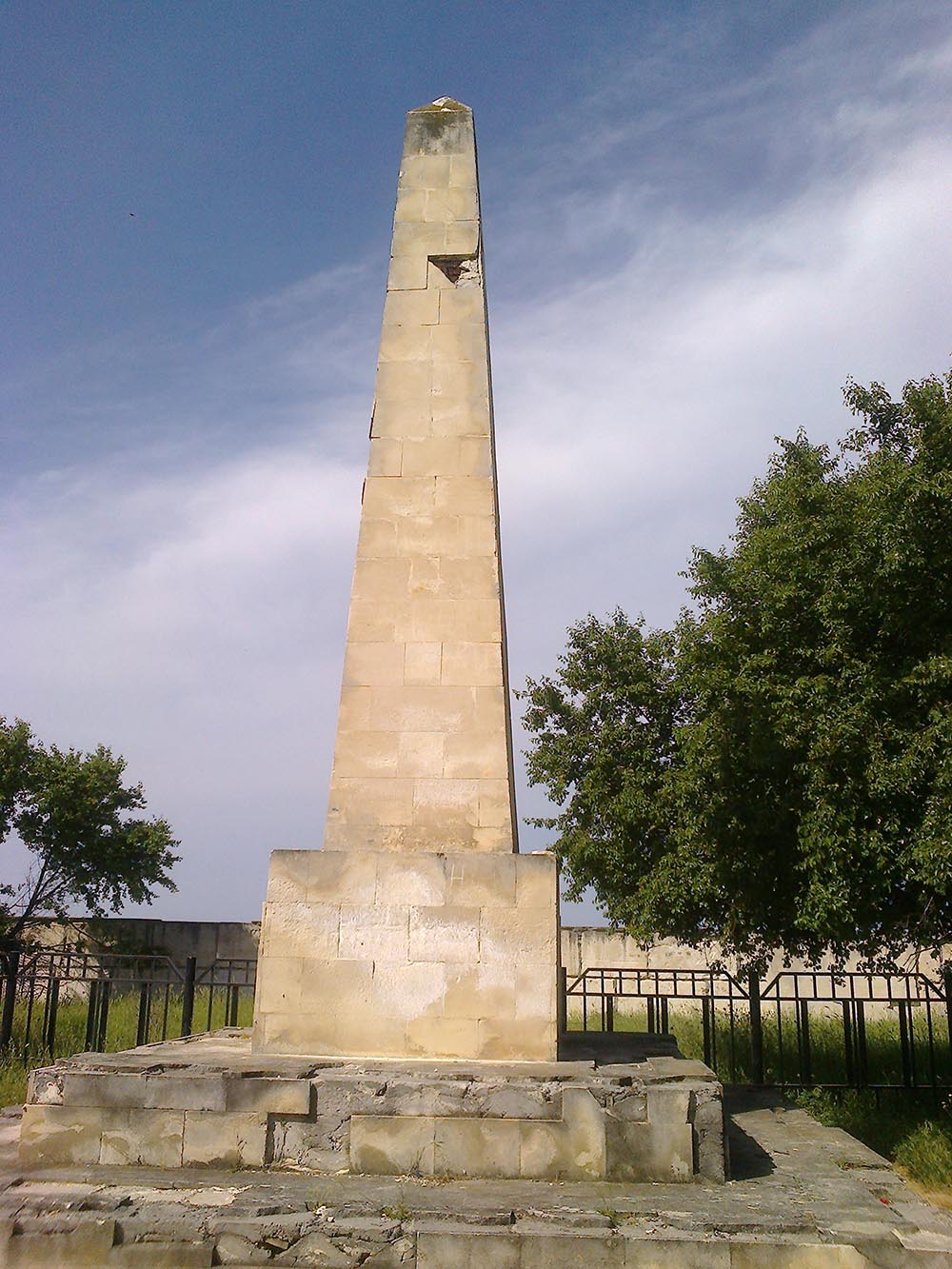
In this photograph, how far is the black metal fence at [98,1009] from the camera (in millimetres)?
9227

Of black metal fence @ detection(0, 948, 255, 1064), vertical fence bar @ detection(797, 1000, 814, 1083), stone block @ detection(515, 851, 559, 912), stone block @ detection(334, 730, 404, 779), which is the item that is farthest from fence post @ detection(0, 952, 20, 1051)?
vertical fence bar @ detection(797, 1000, 814, 1083)

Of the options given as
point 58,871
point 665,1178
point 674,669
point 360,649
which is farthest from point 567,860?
point 58,871

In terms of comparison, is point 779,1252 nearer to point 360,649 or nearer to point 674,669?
point 360,649

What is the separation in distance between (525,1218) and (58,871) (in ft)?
56.4

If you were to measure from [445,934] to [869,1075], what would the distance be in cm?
828

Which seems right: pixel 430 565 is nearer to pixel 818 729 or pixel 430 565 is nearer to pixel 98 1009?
pixel 818 729

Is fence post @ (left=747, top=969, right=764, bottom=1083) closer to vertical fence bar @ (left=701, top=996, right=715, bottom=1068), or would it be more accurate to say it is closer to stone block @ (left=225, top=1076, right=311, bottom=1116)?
vertical fence bar @ (left=701, top=996, right=715, bottom=1068)

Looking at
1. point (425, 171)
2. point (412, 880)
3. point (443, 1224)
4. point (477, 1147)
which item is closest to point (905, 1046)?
point (412, 880)

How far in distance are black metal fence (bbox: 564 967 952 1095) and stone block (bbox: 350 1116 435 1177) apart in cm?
381

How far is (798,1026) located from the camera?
1071 cm

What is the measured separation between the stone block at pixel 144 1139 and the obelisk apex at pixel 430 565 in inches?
66.8

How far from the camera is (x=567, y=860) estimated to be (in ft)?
40.3

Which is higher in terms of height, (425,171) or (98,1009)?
(425,171)

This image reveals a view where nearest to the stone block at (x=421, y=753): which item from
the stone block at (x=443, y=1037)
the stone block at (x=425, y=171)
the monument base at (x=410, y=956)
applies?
the monument base at (x=410, y=956)
